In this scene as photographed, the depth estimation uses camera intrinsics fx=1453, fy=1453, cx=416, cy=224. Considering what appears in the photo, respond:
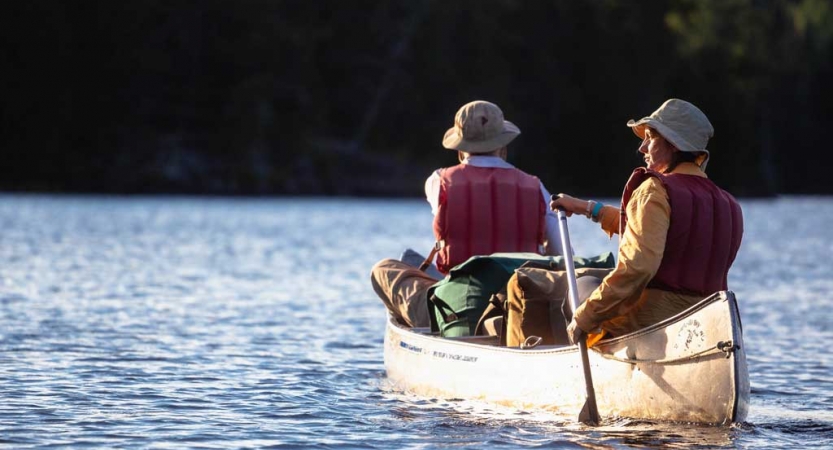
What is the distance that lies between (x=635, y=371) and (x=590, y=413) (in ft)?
1.32

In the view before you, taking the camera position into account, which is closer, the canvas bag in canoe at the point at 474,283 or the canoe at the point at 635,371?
the canoe at the point at 635,371

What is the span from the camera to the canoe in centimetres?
736

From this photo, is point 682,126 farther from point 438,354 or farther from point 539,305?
point 438,354

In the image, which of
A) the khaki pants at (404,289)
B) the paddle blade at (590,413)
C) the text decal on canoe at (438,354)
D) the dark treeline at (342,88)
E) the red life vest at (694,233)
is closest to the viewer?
the red life vest at (694,233)

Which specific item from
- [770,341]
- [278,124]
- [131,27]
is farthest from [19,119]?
[770,341]

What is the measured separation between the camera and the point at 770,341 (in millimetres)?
13766

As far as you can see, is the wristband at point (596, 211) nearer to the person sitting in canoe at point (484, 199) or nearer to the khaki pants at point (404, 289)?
the person sitting in canoe at point (484, 199)

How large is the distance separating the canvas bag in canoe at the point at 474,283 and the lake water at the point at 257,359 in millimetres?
553

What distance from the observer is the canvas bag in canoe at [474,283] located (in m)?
8.90

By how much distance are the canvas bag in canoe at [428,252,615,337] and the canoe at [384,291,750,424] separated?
6.3 inches

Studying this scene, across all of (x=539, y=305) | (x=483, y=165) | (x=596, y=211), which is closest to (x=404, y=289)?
(x=483, y=165)

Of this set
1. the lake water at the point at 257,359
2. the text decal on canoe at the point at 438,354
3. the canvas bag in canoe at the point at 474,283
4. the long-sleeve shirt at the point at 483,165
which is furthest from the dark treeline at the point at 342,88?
the canvas bag in canoe at the point at 474,283

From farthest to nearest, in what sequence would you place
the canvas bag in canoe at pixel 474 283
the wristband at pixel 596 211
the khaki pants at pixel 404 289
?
the khaki pants at pixel 404 289 < the canvas bag in canoe at pixel 474 283 < the wristband at pixel 596 211

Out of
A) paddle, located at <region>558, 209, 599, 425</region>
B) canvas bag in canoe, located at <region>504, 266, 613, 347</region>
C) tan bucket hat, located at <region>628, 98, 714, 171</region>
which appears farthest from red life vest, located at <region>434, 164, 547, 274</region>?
tan bucket hat, located at <region>628, 98, 714, 171</region>
